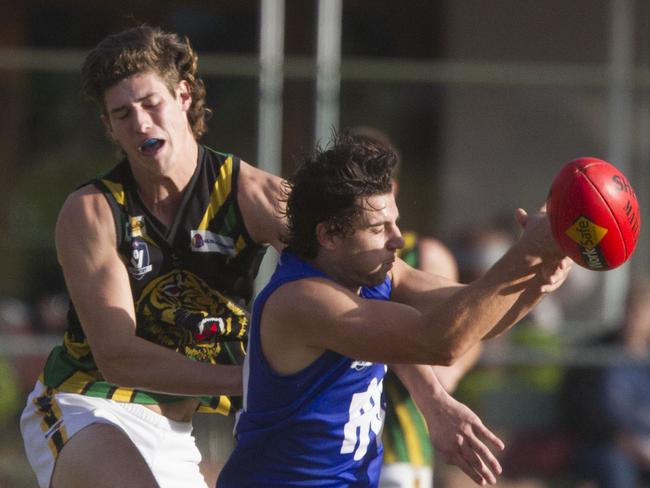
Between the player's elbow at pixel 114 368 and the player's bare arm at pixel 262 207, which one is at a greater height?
the player's bare arm at pixel 262 207

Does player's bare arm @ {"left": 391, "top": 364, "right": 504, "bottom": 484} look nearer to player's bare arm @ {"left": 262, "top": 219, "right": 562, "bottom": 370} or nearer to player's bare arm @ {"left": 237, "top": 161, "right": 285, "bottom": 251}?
player's bare arm @ {"left": 262, "top": 219, "right": 562, "bottom": 370}

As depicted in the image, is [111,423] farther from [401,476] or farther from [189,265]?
[401,476]

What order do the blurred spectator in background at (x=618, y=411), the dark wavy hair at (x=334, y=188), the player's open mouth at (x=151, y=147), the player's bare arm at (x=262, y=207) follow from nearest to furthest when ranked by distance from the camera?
the dark wavy hair at (x=334, y=188)
the player's open mouth at (x=151, y=147)
the player's bare arm at (x=262, y=207)
the blurred spectator in background at (x=618, y=411)

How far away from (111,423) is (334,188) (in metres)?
1.08

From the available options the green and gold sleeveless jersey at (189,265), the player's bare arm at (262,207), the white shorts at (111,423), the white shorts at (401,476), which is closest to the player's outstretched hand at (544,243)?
the player's bare arm at (262,207)

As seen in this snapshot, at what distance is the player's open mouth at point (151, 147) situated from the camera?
3.91m

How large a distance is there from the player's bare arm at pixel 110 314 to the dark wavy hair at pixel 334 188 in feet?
1.57

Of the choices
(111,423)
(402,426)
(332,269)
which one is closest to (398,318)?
(332,269)

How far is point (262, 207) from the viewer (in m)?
4.03

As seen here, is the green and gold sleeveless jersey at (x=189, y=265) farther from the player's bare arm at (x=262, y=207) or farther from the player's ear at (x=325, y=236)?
the player's ear at (x=325, y=236)

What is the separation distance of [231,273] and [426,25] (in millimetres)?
6512

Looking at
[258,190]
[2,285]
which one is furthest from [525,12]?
[258,190]

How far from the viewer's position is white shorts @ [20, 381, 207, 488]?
4023 millimetres

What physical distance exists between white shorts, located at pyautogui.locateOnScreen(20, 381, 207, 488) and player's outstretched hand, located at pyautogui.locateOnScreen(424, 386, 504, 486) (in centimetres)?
90
